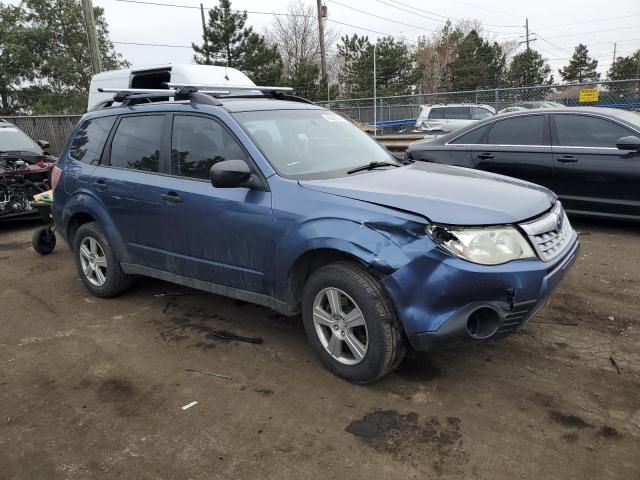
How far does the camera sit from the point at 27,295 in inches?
209

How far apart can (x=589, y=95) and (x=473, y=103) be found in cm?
423

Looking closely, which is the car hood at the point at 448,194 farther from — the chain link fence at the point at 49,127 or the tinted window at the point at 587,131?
the chain link fence at the point at 49,127

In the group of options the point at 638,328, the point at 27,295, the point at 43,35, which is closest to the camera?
the point at 638,328

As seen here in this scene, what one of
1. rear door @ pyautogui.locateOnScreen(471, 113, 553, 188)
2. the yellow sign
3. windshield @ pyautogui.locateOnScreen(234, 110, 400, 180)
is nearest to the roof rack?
windshield @ pyautogui.locateOnScreen(234, 110, 400, 180)

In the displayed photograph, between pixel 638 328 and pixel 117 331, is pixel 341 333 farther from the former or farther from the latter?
pixel 638 328

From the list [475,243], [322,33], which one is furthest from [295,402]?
[322,33]

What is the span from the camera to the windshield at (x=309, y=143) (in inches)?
146

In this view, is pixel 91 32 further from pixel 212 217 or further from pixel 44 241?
pixel 212 217

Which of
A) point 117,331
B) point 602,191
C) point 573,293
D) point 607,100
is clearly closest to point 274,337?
point 117,331

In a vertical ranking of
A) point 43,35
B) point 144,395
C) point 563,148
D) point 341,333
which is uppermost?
point 43,35

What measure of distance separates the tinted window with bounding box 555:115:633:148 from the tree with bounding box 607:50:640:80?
179ft

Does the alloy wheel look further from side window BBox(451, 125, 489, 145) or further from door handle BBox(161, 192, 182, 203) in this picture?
side window BBox(451, 125, 489, 145)

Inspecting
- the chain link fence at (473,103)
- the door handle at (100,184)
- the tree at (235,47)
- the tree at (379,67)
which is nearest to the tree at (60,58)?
the tree at (235,47)

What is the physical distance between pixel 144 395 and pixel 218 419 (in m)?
Answer: 0.60
